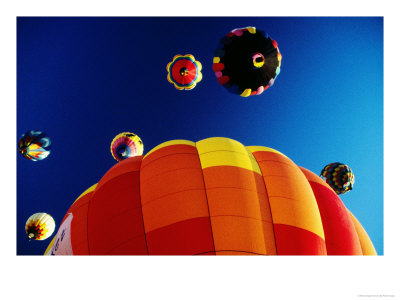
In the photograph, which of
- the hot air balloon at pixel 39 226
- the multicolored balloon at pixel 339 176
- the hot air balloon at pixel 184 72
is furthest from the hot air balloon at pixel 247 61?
the hot air balloon at pixel 39 226

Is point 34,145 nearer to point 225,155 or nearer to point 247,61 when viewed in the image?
point 225,155

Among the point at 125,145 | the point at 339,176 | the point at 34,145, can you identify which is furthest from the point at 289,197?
the point at 34,145

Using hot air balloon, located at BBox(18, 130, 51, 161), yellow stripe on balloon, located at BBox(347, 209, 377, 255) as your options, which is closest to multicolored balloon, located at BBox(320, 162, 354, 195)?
yellow stripe on balloon, located at BBox(347, 209, 377, 255)

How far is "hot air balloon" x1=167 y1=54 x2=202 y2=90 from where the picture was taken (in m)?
2.62

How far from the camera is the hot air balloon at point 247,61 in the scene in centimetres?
232

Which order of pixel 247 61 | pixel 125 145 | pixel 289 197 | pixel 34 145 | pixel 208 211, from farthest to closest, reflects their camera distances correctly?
1. pixel 125 145
2. pixel 247 61
3. pixel 34 145
4. pixel 289 197
5. pixel 208 211

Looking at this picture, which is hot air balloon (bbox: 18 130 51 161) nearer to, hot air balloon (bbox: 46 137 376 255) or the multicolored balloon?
hot air balloon (bbox: 46 137 376 255)

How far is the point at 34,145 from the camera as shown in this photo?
88.7 inches

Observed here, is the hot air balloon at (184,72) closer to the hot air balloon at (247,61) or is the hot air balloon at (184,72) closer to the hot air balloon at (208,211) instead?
the hot air balloon at (247,61)

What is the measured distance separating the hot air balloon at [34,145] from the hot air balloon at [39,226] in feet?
1.77

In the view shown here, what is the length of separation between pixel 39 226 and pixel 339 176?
9.62 ft

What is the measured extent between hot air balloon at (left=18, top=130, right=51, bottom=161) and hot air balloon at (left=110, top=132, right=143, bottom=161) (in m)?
0.66

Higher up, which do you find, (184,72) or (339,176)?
(184,72)
